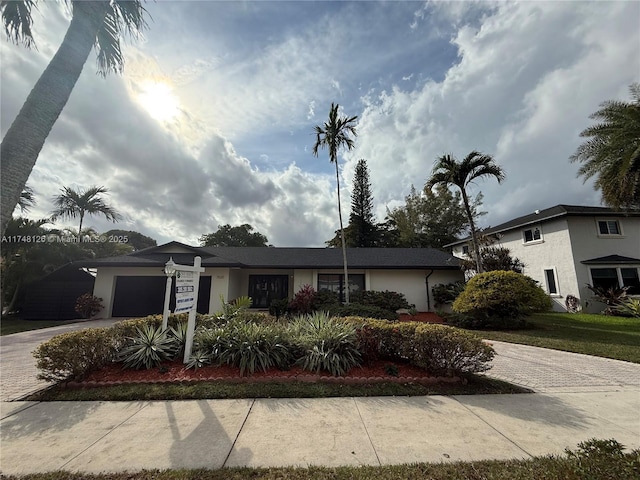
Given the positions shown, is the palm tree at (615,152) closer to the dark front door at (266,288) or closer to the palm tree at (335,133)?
the palm tree at (335,133)

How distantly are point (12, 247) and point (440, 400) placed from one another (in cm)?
2277

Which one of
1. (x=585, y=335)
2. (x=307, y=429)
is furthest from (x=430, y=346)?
(x=585, y=335)

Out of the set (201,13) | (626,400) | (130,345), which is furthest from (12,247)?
(626,400)

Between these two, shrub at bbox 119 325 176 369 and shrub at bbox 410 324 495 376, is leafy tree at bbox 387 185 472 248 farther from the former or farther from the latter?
shrub at bbox 119 325 176 369

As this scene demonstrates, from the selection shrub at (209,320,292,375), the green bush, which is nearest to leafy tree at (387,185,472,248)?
the green bush

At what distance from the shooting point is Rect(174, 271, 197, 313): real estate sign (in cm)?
550

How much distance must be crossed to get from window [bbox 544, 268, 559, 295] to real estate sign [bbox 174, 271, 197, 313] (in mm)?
19048

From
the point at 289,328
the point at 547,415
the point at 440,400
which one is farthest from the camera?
the point at 289,328

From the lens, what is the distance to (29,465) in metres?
2.79

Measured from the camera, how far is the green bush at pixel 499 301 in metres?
10.6

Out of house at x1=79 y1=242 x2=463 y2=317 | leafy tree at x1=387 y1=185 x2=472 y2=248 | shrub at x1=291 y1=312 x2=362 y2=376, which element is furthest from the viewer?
leafy tree at x1=387 y1=185 x2=472 y2=248

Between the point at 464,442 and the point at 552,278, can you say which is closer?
the point at 464,442

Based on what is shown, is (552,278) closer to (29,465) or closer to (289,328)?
(289,328)

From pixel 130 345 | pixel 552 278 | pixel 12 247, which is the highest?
pixel 12 247
